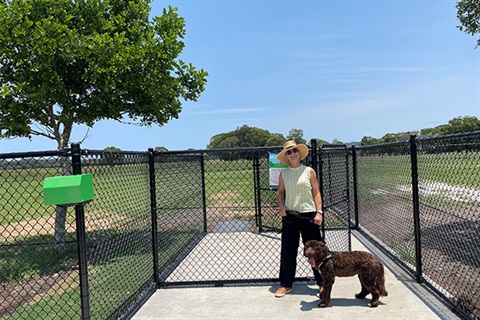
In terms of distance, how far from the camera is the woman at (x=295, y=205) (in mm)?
4246

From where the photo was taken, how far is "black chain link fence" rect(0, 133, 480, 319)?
154 inches

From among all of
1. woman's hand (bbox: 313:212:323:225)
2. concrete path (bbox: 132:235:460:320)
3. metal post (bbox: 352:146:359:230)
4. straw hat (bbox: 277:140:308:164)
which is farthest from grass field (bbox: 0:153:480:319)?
woman's hand (bbox: 313:212:323:225)

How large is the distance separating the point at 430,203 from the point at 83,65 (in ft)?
20.6

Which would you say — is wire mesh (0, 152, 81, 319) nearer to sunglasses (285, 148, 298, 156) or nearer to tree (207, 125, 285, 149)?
sunglasses (285, 148, 298, 156)

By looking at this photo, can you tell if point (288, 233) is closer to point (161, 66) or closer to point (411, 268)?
point (411, 268)

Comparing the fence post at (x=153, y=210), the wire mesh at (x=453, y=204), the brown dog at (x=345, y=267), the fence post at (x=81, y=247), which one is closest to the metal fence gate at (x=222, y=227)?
the fence post at (x=153, y=210)

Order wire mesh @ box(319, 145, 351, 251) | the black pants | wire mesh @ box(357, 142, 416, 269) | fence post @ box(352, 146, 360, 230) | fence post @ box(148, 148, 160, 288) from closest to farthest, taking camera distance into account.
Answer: the black pants < fence post @ box(148, 148, 160, 288) < wire mesh @ box(357, 142, 416, 269) < wire mesh @ box(319, 145, 351, 251) < fence post @ box(352, 146, 360, 230)

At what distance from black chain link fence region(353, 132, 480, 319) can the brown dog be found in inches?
30.1

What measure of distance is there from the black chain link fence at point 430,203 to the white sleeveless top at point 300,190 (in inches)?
56.0

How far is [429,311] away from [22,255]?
7437mm

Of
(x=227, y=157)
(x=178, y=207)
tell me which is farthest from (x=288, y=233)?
(x=178, y=207)

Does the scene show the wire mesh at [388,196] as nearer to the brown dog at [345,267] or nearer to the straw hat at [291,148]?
the straw hat at [291,148]

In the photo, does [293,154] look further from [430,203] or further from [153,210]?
[430,203]

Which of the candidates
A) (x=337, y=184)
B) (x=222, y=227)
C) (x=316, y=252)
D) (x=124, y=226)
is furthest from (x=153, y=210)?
(x=222, y=227)
